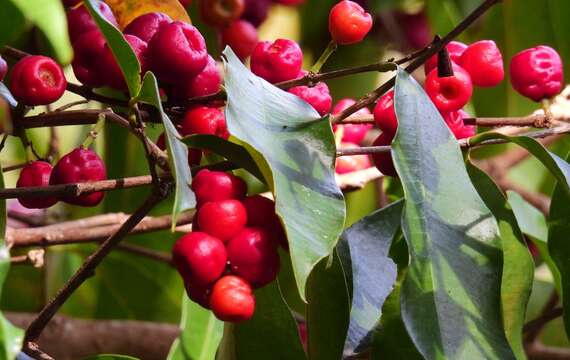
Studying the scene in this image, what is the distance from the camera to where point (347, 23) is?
727 millimetres

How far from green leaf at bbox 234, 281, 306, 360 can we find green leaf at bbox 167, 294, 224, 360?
94 mm

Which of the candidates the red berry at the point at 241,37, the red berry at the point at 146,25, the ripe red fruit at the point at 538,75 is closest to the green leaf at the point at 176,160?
the red berry at the point at 146,25

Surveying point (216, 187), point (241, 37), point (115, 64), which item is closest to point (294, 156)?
point (216, 187)

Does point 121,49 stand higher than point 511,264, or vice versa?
point 121,49

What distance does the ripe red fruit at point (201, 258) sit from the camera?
0.59 metres

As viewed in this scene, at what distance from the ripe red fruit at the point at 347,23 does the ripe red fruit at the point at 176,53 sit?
11cm

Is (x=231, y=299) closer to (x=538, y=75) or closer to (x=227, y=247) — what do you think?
(x=227, y=247)

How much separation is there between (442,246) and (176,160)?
0.20 metres

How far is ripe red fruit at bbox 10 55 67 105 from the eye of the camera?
662mm

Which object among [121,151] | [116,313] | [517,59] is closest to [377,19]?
[121,151]

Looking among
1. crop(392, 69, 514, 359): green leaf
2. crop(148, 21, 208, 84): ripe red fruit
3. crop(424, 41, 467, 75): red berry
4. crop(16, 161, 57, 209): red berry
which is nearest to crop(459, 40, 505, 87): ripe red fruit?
crop(424, 41, 467, 75): red berry

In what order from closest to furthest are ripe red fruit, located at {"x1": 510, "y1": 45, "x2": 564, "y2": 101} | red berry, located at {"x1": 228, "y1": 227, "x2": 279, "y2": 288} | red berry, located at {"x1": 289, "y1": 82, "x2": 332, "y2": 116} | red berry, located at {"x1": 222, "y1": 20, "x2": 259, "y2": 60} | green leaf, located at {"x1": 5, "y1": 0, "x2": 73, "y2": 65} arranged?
green leaf, located at {"x1": 5, "y1": 0, "x2": 73, "y2": 65} → red berry, located at {"x1": 228, "y1": 227, "x2": 279, "y2": 288} → red berry, located at {"x1": 289, "y1": 82, "x2": 332, "y2": 116} → ripe red fruit, located at {"x1": 510, "y1": 45, "x2": 564, "y2": 101} → red berry, located at {"x1": 222, "y1": 20, "x2": 259, "y2": 60}

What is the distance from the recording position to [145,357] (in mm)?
1221

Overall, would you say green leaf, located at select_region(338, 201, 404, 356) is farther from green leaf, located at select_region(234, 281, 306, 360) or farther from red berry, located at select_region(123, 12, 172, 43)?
red berry, located at select_region(123, 12, 172, 43)
